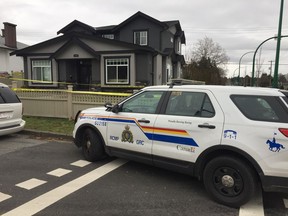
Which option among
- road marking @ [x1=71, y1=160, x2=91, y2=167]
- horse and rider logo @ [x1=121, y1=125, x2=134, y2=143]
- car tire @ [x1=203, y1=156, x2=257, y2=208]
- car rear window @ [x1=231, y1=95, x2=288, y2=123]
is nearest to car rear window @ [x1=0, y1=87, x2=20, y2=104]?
road marking @ [x1=71, y1=160, x2=91, y2=167]

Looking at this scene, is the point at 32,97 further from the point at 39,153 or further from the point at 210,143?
the point at 210,143

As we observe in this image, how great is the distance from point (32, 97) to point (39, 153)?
17.0 feet

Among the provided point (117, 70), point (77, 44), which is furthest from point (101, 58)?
point (77, 44)

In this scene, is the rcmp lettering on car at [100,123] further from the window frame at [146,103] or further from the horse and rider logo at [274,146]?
the horse and rider logo at [274,146]

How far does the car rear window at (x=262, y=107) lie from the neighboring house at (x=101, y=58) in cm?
1518

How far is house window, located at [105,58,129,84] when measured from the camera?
62.3 feet

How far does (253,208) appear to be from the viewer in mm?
3586

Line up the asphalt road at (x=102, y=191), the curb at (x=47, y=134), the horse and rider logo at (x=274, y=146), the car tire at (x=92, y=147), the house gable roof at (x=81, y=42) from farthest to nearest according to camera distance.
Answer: the house gable roof at (x=81, y=42) → the curb at (x=47, y=134) → the car tire at (x=92, y=147) → the asphalt road at (x=102, y=191) → the horse and rider logo at (x=274, y=146)

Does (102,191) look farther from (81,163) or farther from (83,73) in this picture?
(83,73)

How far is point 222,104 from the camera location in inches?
148

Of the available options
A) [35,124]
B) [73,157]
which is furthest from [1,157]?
[35,124]

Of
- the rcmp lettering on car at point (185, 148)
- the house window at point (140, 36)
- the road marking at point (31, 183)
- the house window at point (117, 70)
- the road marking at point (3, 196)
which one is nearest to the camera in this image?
the road marking at point (3, 196)

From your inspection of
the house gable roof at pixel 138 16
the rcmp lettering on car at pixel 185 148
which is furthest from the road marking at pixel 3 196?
the house gable roof at pixel 138 16

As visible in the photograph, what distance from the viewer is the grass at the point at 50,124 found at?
8.13 m
